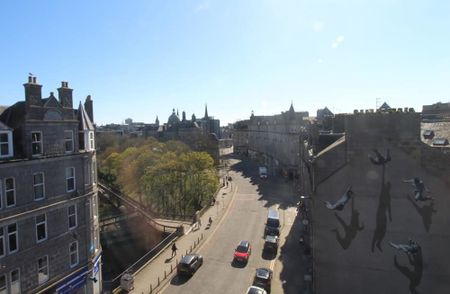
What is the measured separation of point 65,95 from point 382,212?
20.2 meters

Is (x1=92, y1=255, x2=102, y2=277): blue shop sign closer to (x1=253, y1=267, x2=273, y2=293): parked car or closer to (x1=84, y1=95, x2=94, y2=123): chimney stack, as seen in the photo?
(x1=84, y1=95, x2=94, y2=123): chimney stack

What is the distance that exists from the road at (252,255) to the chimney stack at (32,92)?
15278mm

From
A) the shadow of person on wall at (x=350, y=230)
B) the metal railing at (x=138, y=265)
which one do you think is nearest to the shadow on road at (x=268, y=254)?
the metal railing at (x=138, y=265)

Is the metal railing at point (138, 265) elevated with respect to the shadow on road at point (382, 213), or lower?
lower

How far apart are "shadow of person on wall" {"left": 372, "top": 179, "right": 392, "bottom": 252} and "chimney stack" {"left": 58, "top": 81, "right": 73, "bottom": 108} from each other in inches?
761

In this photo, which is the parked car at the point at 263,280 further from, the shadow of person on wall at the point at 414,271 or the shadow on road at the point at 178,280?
the shadow of person on wall at the point at 414,271

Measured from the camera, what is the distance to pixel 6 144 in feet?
56.7

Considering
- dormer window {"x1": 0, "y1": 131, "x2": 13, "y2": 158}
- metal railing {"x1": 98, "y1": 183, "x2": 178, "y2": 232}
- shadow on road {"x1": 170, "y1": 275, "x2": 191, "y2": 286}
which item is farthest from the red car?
dormer window {"x1": 0, "y1": 131, "x2": 13, "y2": 158}

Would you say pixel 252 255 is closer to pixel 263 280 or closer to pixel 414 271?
pixel 263 280

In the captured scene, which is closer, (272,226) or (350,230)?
(350,230)

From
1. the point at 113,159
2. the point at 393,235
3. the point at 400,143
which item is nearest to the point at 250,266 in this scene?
the point at 393,235

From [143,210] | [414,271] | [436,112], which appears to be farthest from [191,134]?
[414,271]

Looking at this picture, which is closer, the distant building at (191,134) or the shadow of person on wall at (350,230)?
the shadow of person on wall at (350,230)

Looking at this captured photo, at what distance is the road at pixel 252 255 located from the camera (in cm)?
2445
